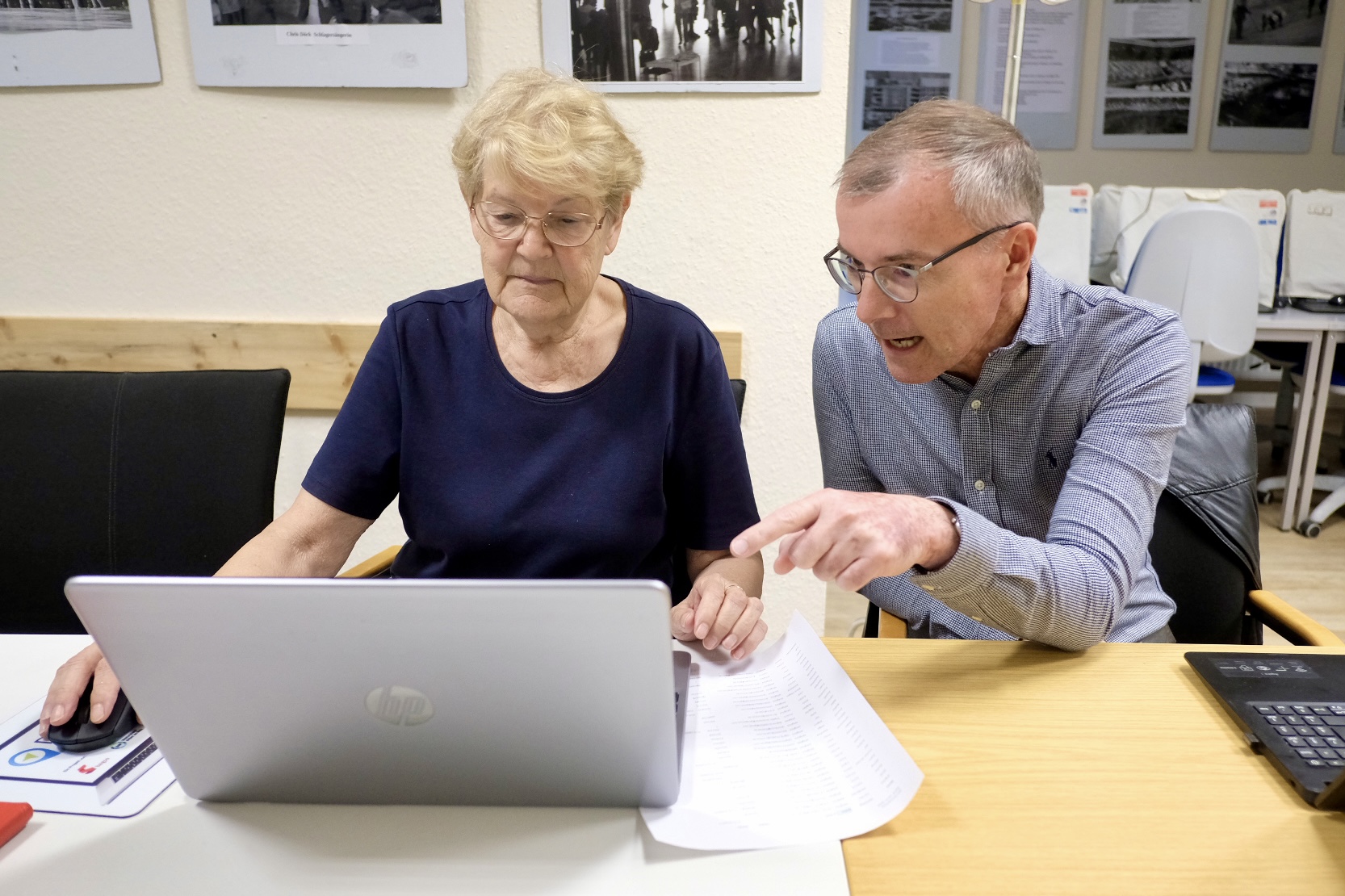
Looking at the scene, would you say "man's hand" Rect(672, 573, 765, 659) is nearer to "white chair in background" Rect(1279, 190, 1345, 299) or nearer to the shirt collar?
the shirt collar

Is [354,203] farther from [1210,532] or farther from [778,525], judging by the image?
[1210,532]

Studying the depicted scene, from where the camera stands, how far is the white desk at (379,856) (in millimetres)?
628

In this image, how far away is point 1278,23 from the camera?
14.9 feet

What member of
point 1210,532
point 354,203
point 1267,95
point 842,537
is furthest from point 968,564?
point 1267,95

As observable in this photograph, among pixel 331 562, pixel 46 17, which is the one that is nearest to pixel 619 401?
pixel 331 562

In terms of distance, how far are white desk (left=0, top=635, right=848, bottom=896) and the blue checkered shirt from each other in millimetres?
380

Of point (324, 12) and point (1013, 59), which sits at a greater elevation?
point (324, 12)

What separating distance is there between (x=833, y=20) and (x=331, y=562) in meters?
1.32

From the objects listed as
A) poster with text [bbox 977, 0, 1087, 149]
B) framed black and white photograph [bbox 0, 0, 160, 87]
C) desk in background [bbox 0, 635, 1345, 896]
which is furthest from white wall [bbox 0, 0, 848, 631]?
poster with text [bbox 977, 0, 1087, 149]

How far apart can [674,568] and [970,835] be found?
26.4 inches

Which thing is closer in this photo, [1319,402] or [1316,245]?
[1319,402]

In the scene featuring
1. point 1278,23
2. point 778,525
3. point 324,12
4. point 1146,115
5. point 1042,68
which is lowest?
point 778,525

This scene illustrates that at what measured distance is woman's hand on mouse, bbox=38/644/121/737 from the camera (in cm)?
80

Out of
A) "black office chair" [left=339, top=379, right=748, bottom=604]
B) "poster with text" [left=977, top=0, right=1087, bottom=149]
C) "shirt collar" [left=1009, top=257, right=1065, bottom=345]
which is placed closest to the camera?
"shirt collar" [left=1009, top=257, right=1065, bottom=345]
